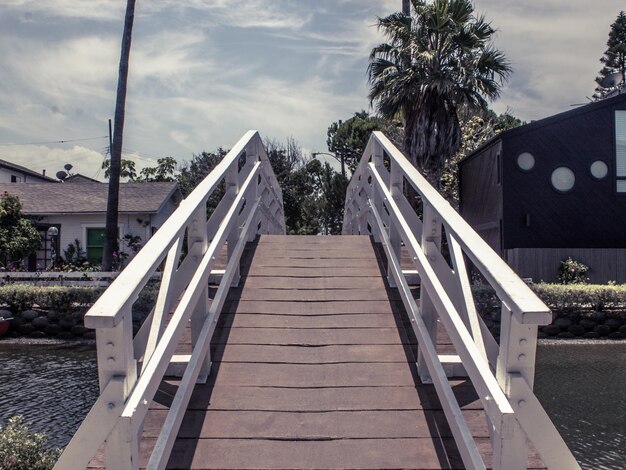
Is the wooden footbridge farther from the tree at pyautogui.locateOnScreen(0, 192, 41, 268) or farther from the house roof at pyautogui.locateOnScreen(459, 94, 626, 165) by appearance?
the tree at pyautogui.locateOnScreen(0, 192, 41, 268)

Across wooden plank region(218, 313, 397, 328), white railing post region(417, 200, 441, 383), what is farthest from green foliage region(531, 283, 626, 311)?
white railing post region(417, 200, 441, 383)

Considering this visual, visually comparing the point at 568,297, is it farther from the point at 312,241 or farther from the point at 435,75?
the point at 312,241

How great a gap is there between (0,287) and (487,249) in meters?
19.1

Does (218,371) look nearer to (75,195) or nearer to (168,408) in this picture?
(168,408)

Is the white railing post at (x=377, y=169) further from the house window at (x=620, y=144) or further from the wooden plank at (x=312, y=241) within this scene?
the house window at (x=620, y=144)

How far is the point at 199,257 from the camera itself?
399 cm

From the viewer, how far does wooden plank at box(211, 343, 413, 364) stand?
3.98 metres

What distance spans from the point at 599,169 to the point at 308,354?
17.4 meters

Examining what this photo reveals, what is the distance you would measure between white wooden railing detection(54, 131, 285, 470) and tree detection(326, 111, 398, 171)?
3607 centimetres

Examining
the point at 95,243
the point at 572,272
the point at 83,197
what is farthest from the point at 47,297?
the point at 572,272

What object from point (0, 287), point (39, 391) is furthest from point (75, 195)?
point (39, 391)

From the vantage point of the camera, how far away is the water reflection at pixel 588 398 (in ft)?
24.2

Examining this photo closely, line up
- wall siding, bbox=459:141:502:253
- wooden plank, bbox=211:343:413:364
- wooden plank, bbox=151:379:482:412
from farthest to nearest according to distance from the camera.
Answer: wall siding, bbox=459:141:502:253
wooden plank, bbox=211:343:413:364
wooden plank, bbox=151:379:482:412

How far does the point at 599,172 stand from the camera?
18859mm
